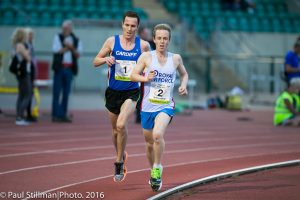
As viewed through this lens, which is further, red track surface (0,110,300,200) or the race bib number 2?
the race bib number 2

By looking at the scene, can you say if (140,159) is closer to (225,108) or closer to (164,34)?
(164,34)

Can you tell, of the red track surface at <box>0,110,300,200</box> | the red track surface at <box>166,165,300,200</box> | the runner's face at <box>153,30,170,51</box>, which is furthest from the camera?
the red track surface at <box>0,110,300,200</box>

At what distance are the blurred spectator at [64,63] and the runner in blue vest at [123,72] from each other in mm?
7456

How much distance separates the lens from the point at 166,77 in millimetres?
9453

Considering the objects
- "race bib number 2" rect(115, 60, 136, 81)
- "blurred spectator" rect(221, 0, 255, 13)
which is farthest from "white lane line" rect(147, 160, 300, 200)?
"blurred spectator" rect(221, 0, 255, 13)

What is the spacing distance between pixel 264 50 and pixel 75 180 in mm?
22255

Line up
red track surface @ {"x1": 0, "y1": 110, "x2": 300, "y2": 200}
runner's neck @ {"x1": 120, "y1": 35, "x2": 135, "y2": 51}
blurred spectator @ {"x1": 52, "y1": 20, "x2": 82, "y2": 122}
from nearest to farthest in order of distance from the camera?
red track surface @ {"x1": 0, "y1": 110, "x2": 300, "y2": 200} < runner's neck @ {"x1": 120, "y1": 35, "x2": 135, "y2": 51} < blurred spectator @ {"x1": 52, "y1": 20, "x2": 82, "y2": 122}

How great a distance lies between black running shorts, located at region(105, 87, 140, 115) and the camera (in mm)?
10227

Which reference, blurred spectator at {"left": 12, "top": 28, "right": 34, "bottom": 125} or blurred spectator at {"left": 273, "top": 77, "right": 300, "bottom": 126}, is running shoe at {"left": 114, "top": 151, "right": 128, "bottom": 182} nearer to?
blurred spectator at {"left": 12, "top": 28, "right": 34, "bottom": 125}

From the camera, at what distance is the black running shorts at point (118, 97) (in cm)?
1023

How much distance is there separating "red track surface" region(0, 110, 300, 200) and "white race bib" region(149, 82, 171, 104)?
3.09 feet

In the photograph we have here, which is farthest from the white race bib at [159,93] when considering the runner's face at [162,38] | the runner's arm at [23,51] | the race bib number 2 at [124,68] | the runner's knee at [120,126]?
the runner's arm at [23,51]

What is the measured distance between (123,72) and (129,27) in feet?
1.72

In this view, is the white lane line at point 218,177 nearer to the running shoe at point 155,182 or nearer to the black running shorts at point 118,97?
the running shoe at point 155,182
